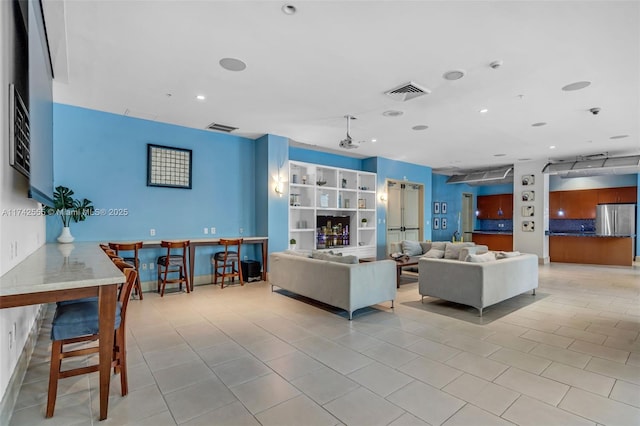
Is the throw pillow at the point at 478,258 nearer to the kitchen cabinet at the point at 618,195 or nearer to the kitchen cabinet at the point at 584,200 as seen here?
the kitchen cabinet at the point at 584,200

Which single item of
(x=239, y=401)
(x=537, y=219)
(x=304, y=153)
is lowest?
(x=239, y=401)

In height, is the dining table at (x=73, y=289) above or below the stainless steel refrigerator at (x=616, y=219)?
below

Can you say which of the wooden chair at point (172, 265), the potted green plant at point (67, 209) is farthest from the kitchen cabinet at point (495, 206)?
the potted green plant at point (67, 209)

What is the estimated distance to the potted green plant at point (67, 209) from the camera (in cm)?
473

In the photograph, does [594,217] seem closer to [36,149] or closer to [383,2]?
[383,2]

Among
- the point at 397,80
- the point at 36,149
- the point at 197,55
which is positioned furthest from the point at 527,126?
the point at 36,149

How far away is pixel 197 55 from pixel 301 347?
10.7 feet

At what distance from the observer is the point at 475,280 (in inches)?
173

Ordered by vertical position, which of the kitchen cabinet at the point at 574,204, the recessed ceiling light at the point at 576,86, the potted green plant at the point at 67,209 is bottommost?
the potted green plant at the point at 67,209

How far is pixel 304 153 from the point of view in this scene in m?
8.23

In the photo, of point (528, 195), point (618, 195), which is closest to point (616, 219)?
point (618, 195)

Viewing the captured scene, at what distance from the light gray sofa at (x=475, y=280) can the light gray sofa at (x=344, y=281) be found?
0.67 metres

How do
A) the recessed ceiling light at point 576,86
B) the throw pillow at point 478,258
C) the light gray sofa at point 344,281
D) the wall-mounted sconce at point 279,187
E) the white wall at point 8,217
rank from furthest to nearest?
the wall-mounted sconce at point 279,187 < the throw pillow at point 478,258 < the light gray sofa at point 344,281 < the recessed ceiling light at point 576,86 < the white wall at point 8,217

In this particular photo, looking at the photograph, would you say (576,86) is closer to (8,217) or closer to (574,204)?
(8,217)
